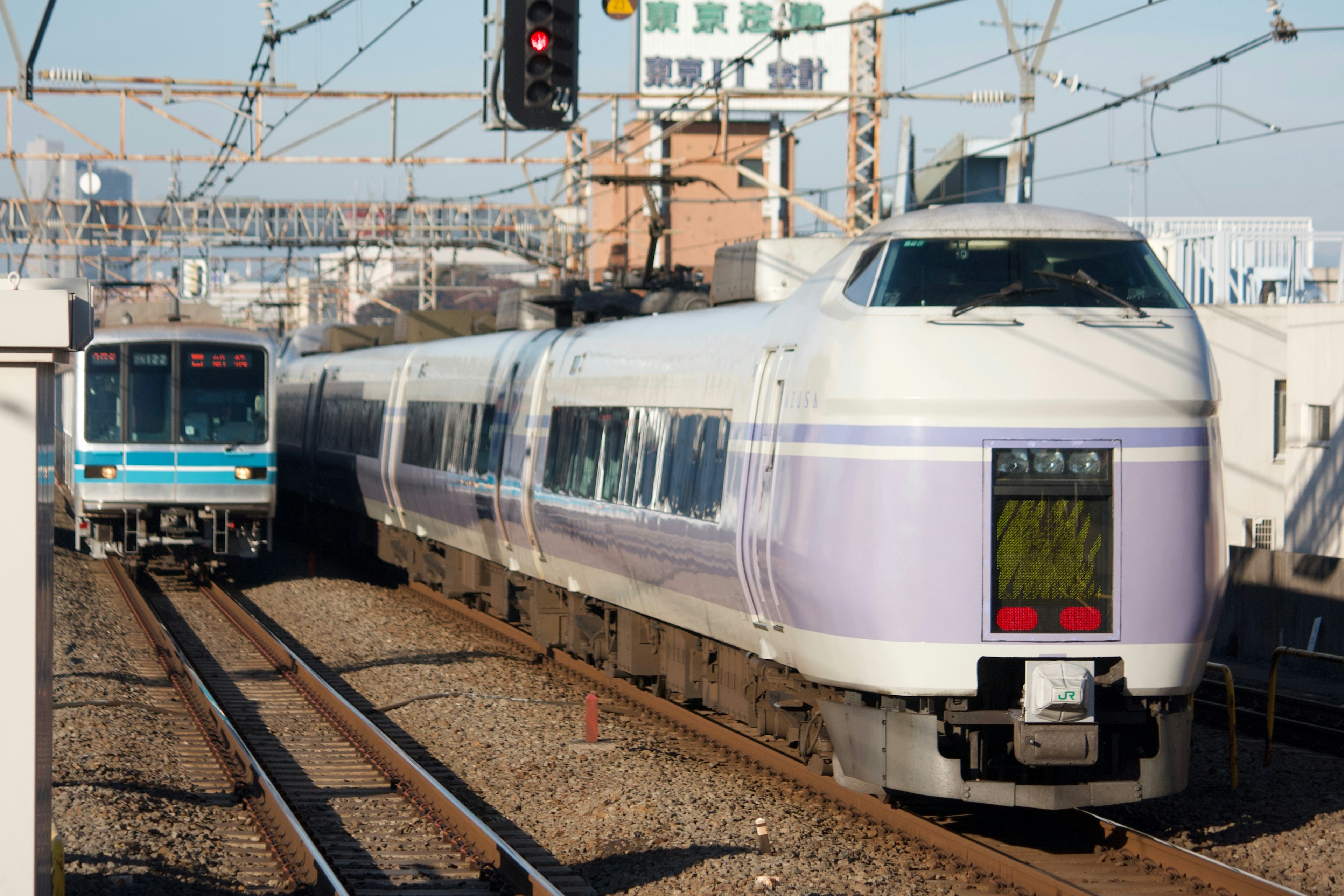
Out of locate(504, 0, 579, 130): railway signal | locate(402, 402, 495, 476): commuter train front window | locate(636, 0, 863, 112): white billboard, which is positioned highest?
locate(636, 0, 863, 112): white billboard

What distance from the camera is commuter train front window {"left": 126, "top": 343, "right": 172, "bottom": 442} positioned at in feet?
62.7

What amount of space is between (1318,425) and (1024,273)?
53.0 feet

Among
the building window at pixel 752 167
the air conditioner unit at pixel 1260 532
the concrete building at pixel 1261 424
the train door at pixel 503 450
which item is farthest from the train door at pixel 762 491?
the building window at pixel 752 167

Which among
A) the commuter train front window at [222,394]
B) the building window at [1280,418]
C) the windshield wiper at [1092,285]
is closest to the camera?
the windshield wiper at [1092,285]

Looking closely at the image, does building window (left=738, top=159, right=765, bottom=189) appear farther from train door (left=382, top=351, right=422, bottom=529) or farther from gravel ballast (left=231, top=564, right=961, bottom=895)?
gravel ballast (left=231, top=564, right=961, bottom=895)

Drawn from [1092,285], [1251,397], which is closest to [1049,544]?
[1092,285]

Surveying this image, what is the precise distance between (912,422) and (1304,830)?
344cm

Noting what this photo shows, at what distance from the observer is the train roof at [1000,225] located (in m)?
8.40

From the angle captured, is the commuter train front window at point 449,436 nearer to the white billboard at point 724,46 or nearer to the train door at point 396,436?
the train door at point 396,436

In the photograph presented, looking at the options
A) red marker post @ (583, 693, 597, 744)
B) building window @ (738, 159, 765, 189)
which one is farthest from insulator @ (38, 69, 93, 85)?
building window @ (738, 159, 765, 189)

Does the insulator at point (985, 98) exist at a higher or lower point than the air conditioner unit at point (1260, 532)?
higher

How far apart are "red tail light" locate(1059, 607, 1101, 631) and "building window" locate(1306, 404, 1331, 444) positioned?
1632cm

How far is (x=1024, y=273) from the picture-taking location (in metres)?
8.30

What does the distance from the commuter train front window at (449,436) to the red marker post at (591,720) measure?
541 centimetres
